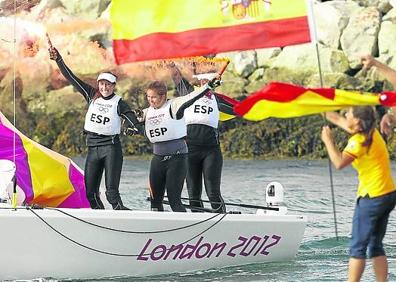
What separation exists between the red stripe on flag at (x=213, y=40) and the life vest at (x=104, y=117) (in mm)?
1667

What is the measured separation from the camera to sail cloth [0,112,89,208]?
1104 centimetres

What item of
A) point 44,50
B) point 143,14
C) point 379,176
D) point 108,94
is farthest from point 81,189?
A: point 44,50

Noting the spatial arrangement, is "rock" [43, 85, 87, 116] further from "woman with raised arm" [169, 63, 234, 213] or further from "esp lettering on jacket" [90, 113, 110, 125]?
"esp lettering on jacket" [90, 113, 110, 125]

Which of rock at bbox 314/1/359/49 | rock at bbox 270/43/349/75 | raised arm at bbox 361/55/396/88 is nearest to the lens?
raised arm at bbox 361/55/396/88

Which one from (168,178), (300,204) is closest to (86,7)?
(300,204)

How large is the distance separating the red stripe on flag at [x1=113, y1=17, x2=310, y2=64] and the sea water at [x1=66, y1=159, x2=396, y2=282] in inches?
94.7

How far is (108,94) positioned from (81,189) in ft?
3.52

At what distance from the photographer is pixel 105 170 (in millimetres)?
10984

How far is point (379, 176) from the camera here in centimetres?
873

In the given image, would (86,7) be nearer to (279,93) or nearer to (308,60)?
(308,60)

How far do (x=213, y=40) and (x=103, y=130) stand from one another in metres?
2.06

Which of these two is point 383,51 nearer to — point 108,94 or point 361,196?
point 108,94

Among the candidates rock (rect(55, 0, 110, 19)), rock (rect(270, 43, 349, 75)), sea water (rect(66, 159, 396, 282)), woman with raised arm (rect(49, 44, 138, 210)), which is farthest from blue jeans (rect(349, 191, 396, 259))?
rock (rect(55, 0, 110, 19))

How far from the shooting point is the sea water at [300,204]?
36.4ft
